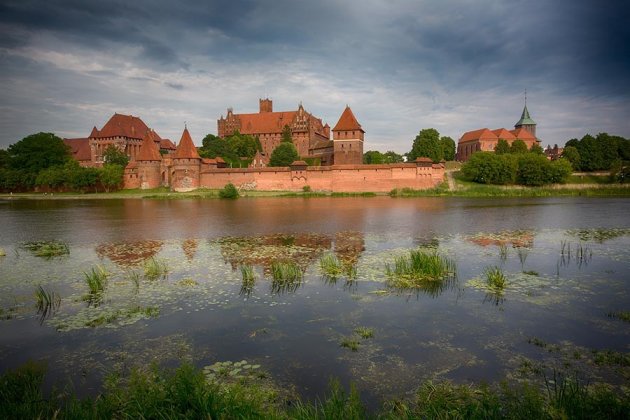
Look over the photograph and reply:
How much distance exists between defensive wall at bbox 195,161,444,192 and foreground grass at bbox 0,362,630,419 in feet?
127

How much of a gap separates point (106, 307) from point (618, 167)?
180 ft

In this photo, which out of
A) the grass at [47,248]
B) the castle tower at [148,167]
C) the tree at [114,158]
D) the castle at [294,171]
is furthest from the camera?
the tree at [114,158]

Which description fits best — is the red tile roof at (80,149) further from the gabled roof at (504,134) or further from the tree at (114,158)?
the gabled roof at (504,134)

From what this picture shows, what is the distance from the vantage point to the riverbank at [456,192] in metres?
39.4

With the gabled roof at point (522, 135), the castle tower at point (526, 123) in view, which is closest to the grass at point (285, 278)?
the gabled roof at point (522, 135)

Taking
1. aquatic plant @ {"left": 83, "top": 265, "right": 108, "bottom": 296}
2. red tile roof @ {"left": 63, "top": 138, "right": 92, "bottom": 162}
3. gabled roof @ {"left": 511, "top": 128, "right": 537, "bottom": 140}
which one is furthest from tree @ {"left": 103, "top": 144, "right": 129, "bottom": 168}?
gabled roof @ {"left": 511, "top": 128, "right": 537, "bottom": 140}

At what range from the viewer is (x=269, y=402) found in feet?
13.9

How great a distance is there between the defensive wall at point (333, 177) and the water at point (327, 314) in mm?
28944

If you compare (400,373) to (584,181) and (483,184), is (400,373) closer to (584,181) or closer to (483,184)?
(483,184)

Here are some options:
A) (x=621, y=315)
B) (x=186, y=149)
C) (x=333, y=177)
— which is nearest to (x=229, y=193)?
(x=186, y=149)

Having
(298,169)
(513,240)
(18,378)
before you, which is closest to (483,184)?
(298,169)

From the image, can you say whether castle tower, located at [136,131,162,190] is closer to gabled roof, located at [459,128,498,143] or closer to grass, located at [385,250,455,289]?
grass, located at [385,250,455,289]

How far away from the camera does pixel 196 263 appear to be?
1089 cm

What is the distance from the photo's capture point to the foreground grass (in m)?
3.56
